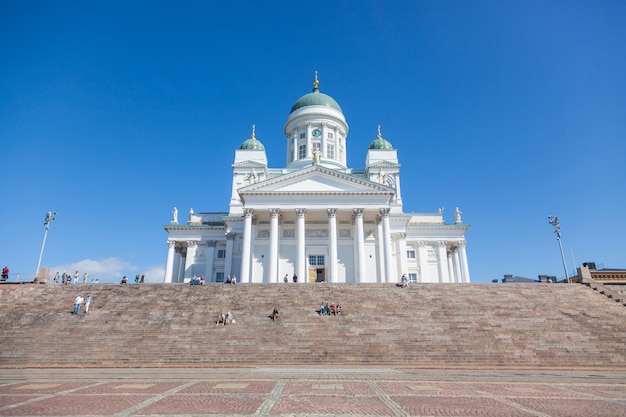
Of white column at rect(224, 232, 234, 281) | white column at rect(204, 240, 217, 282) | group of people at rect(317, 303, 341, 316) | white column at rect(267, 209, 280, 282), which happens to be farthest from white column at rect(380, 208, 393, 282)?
white column at rect(204, 240, 217, 282)

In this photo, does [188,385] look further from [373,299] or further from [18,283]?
[18,283]

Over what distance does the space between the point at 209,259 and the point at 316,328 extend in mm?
27589

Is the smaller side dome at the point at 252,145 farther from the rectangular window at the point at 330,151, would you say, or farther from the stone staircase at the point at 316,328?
the stone staircase at the point at 316,328

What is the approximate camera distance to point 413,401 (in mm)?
7859

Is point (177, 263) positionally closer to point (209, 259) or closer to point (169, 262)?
point (169, 262)

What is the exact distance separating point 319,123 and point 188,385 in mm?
45907

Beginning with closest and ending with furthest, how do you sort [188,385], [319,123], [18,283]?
[188,385], [18,283], [319,123]

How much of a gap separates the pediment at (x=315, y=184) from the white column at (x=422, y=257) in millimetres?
13044

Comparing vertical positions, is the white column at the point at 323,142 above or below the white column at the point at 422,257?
above

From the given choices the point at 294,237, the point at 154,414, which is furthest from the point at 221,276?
the point at 154,414

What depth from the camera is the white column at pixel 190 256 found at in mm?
44575

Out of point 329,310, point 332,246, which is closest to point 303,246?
point 332,246

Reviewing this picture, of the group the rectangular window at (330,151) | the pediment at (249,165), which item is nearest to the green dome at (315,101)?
the rectangular window at (330,151)

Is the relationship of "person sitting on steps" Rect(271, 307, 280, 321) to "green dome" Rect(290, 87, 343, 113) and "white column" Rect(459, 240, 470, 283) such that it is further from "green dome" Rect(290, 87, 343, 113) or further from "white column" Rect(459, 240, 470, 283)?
"green dome" Rect(290, 87, 343, 113)
